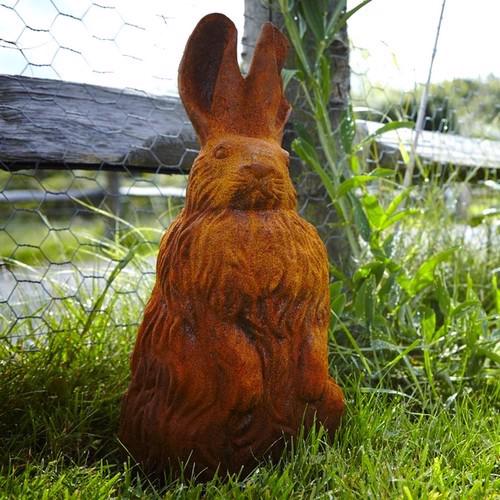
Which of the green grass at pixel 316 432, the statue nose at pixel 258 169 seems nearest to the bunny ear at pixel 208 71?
the statue nose at pixel 258 169

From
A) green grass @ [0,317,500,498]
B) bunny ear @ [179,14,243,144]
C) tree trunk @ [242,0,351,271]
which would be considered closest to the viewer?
green grass @ [0,317,500,498]

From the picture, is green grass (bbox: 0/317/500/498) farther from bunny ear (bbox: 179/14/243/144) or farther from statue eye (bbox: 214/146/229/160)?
bunny ear (bbox: 179/14/243/144)

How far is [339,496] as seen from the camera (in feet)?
3.85

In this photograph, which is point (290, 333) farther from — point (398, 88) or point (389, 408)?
point (398, 88)

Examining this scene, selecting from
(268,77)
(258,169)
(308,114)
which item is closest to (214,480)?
(258,169)

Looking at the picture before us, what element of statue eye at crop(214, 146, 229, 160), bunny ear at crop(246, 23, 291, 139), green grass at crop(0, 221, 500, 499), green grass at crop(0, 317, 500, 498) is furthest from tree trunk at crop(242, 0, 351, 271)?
statue eye at crop(214, 146, 229, 160)

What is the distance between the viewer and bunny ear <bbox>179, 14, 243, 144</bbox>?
1.31 metres

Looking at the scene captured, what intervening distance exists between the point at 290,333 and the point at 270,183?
269 millimetres

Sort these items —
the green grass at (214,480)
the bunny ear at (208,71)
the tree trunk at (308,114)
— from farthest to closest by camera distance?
1. the tree trunk at (308,114)
2. the bunny ear at (208,71)
3. the green grass at (214,480)

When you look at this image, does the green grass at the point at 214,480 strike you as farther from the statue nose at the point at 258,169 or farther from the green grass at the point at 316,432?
the statue nose at the point at 258,169

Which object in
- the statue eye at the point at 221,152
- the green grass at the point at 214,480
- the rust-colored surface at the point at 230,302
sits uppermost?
the statue eye at the point at 221,152

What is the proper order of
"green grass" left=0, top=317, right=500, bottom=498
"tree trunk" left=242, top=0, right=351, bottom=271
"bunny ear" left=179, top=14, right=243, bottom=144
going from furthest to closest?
"tree trunk" left=242, top=0, right=351, bottom=271 → "bunny ear" left=179, top=14, right=243, bottom=144 → "green grass" left=0, top=317, right=500, bottom=498

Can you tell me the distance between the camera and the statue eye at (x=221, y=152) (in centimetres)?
125

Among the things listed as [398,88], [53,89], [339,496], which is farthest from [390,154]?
[339,496]
